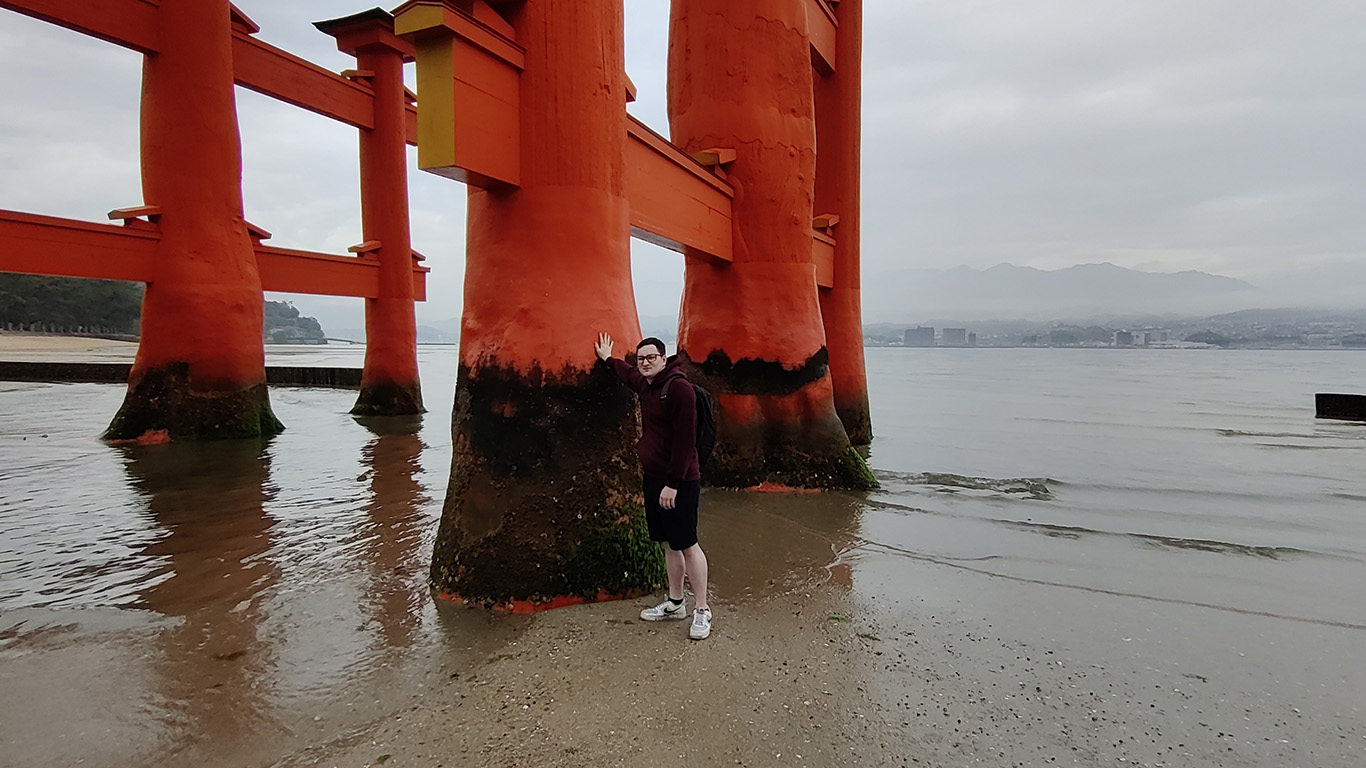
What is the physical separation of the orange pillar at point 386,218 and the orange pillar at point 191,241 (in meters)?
4.70

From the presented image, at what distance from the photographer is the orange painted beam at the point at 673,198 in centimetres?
631

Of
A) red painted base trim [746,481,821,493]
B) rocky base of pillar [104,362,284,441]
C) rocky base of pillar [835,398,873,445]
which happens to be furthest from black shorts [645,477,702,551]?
rocky base of pillar [104,362,284,441]

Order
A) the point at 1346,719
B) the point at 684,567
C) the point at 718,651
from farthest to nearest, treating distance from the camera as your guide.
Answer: the point at 684,567, the point at 718,651, the point at 1346,719

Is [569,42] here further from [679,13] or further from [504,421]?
[679,13]

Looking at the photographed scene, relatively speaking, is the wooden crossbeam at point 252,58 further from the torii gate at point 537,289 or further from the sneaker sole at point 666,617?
the sneaker sole at point 666,617

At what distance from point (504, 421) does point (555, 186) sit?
167 cm

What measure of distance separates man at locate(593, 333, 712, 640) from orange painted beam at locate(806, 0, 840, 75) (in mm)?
8868

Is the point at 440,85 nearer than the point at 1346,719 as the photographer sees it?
No

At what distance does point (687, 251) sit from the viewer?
8.14 meters

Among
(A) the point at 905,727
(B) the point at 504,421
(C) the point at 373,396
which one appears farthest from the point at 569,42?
(C) the point at 373,396

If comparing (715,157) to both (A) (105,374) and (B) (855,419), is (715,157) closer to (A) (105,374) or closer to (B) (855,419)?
(B) (855,419)

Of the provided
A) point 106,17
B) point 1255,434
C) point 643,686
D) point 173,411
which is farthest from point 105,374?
point 1255,434

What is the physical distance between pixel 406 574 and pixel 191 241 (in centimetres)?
941

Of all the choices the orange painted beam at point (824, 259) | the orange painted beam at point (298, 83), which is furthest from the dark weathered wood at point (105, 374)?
the orange painted beam at point (824, 259)
